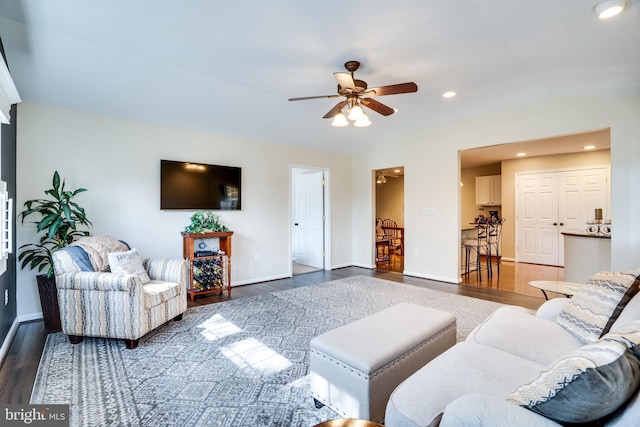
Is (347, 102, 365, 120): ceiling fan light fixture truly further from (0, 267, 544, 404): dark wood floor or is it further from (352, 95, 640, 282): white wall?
(0, 267, 544, 404): dark wood floor

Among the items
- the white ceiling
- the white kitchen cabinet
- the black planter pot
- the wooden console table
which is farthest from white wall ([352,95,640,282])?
the black planter pot

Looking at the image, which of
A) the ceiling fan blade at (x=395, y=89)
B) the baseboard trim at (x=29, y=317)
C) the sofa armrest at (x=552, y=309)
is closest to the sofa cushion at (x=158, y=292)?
the baseboard trim at (x=29, y=317)

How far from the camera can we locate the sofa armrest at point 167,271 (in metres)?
3.19

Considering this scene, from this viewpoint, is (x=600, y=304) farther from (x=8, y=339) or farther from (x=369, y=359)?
(x=8, y=339)

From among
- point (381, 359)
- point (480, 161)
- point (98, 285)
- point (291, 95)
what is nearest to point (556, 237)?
point (480, 161)

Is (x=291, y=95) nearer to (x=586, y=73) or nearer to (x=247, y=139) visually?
(x=247, y=139)

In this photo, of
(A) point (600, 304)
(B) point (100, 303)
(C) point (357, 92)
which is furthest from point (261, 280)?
(A) point (600, 304)

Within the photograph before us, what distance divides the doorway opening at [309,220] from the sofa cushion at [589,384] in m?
5.05

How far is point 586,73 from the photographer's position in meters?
3.20

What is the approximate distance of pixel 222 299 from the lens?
405 centimetres

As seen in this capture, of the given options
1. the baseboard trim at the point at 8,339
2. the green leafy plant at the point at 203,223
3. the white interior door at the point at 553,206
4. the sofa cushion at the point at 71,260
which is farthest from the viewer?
the white interior door at the point at 553,206

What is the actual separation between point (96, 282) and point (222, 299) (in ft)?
5.50

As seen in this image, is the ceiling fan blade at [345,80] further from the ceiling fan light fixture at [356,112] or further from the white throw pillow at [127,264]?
the white throw pillow at [127,264]

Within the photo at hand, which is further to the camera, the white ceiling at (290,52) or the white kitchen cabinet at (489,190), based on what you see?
the white kitchen cabinet at (489,190)
